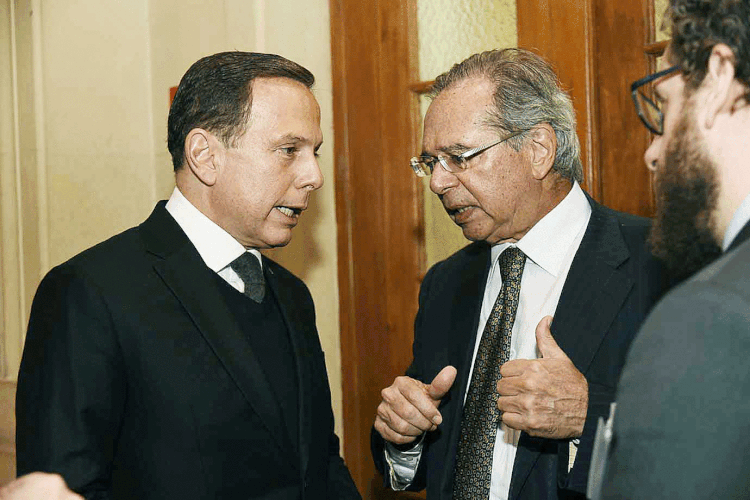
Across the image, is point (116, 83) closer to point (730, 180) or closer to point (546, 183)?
point (546, 183)

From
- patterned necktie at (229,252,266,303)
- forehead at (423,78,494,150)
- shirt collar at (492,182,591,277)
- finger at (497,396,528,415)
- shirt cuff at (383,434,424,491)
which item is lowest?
shirt cuff at (383,434,424,491)

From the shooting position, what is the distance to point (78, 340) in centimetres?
160

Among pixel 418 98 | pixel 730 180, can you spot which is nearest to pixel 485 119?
pixel 418 98

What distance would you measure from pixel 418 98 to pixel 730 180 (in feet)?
5.98

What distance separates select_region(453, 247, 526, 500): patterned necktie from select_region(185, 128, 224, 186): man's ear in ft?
2.51

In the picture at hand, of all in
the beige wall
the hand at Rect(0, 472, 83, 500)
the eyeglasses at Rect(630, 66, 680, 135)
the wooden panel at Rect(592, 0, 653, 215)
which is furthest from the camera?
the beige wall

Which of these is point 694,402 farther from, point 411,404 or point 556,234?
point 556,234

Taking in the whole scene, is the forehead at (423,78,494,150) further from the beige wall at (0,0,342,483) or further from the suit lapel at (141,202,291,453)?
the beige wall at (0,0,342,483)

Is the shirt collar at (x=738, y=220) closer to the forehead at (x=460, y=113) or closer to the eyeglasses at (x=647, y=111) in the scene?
the eyeglasses at (x=647, y=111)

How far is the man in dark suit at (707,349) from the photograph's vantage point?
82 cm

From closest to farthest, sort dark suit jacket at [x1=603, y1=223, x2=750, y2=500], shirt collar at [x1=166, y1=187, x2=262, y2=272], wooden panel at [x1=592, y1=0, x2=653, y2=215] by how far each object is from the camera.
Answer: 1. dark suit jacket at [x1=603, y1=223, x2=750, y2=500]
2. shirt collar at [x1=166, y1=187, x2=262, y2=272]
3. wooden panel at [x1=592, y1=0, x2=653, y2=215]

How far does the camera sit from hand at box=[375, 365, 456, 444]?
1749 millimetres

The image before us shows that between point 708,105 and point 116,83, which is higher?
point 116,83

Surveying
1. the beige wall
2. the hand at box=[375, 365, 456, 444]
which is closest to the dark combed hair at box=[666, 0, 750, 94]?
the hand at box=[375, 365, 456, 444]
